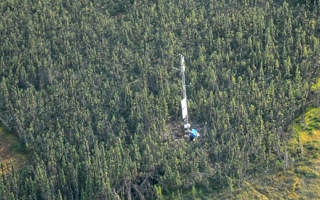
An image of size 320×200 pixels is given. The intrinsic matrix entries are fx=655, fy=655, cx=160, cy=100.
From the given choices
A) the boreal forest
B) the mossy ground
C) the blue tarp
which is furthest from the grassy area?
the mossy ground

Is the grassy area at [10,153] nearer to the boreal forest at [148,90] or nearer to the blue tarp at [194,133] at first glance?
the boreal forest at [148,90]

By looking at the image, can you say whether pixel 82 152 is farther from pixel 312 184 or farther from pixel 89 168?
pixel 312 184

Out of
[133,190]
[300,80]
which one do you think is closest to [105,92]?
[133,190]

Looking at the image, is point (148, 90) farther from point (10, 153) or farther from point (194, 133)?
point (10, 153)

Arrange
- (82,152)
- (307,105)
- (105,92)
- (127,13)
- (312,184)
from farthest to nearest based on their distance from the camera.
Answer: (127,13)
(105,92)
(307,105)
(82,152)
(312,184)

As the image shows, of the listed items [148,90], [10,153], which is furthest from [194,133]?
[10,153]

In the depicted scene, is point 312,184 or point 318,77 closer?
point 312,184

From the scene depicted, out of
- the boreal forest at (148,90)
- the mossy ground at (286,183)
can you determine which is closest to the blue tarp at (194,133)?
the boreal forest at (148,90)

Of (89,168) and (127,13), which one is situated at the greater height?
(127,13)
